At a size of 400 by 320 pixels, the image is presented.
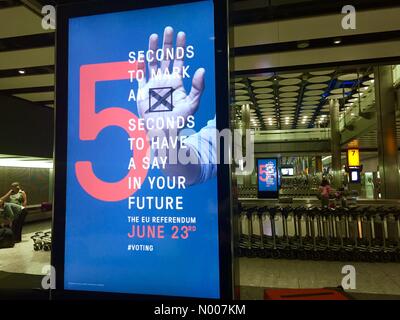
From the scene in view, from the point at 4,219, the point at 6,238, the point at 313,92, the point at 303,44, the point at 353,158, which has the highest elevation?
the point at 313,92

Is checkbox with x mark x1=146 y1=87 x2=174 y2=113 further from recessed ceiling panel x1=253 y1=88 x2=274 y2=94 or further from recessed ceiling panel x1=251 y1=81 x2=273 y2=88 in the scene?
recessed ceiling panel x1=253 y1=88 x2=274 y2=94

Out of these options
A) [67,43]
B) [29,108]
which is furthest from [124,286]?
[29,108]

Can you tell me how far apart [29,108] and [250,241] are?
23.9ft

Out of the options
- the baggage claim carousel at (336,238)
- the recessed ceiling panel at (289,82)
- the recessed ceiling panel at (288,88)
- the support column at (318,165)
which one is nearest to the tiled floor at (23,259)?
the baggage claim carousel at (336,238)

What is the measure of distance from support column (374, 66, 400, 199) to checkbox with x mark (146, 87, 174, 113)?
9.69 m

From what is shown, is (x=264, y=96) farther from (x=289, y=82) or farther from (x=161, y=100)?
(x=161, y=100)

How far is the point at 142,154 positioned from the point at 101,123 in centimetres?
30

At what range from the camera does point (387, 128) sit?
32.2 feet

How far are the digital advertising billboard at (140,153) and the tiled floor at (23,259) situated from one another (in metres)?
4.77

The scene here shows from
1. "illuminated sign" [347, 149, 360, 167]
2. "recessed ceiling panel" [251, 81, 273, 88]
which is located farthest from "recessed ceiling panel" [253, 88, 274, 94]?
"illuminated sign" [347, 149, 360, 167]

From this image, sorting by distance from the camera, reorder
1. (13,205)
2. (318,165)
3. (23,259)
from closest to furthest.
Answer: (23,259) < (13,205) < (318,165)

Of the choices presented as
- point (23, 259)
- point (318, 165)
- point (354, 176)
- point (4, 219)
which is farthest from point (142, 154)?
point (318, 165)

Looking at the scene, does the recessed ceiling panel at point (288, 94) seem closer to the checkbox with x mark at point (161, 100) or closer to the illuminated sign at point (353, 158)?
the illuminated sign at point (353, 158)
